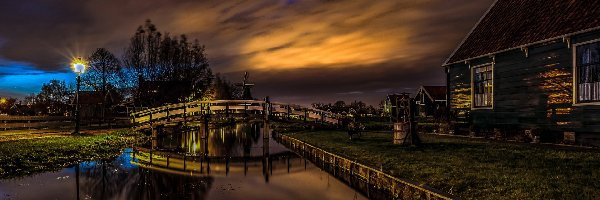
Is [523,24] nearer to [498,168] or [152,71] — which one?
[498,168]

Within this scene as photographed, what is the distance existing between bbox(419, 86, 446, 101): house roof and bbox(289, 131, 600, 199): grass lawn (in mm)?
51867

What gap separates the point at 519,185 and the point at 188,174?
12.0 meters

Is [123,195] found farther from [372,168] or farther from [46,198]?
[372,168]

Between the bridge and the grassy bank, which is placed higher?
the bridge

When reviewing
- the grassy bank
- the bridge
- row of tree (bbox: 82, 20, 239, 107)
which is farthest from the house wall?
row of tree (bbox: 82, 20, 239, 107)

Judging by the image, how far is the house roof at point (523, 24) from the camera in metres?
15.8

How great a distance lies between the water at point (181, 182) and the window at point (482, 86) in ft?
31.4

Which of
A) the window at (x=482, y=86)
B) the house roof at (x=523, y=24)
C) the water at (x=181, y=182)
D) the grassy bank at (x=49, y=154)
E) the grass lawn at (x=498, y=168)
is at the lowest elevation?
the water at (x=181, y=182)

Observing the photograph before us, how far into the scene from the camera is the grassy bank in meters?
15.0

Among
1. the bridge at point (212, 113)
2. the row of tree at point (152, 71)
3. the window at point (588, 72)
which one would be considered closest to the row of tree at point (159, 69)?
the row of tree at point (152, 71)

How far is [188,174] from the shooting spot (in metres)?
16.8

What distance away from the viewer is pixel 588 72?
15375mm

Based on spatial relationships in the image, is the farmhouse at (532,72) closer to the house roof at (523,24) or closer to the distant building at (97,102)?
the house roof at (523,24)

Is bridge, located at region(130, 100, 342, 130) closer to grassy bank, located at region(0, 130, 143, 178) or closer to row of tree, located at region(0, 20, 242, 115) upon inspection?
grassy bank, located at region(0, 130, 143, 178)
